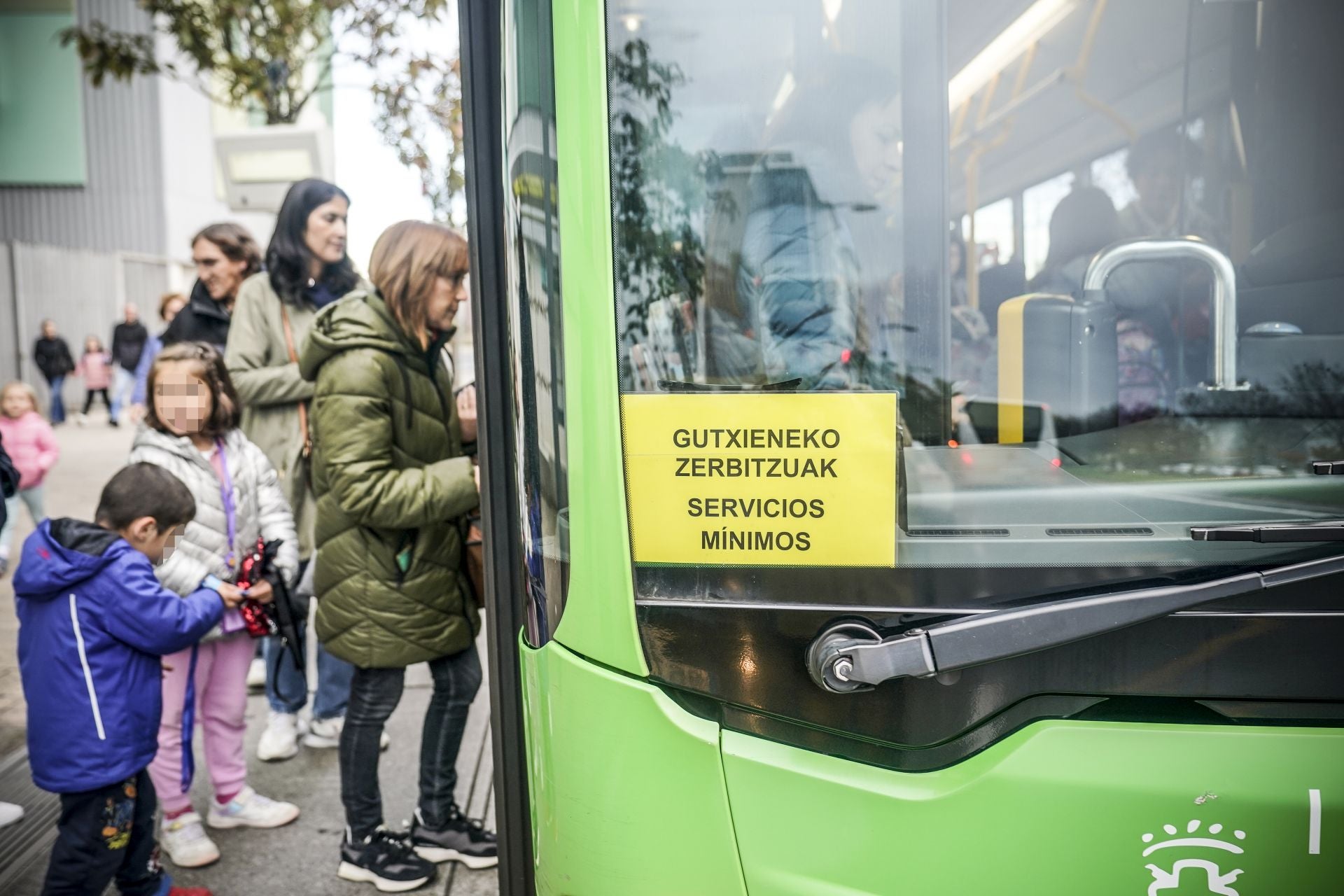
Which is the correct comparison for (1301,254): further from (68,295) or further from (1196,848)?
(68,295)

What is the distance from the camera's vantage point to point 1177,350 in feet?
5.16

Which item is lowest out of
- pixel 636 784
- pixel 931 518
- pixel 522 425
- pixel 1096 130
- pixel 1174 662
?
pixel 636 784

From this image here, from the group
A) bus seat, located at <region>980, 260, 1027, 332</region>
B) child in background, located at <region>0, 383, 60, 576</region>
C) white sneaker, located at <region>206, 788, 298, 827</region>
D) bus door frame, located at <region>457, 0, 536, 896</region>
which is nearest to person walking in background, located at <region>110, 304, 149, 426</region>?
child in background, located at <region>0, 383, 60, 576</region>

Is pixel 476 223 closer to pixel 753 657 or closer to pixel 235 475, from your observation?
pixel 753 657

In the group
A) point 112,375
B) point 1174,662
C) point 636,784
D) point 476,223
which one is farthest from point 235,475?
point 112,375

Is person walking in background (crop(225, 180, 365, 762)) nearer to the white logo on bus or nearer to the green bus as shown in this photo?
the green bus

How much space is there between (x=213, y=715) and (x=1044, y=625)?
9.16 feet

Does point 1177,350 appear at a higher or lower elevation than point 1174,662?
higher

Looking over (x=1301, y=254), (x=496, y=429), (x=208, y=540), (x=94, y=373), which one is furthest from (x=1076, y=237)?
(x=94, y=373)

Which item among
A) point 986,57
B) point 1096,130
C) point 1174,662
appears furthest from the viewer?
point 1096,130

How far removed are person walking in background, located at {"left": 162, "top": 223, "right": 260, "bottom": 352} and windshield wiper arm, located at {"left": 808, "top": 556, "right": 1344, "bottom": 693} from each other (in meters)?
3.54

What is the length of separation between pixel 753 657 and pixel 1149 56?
1.02 metres

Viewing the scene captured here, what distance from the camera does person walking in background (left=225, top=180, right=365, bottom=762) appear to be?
374 cm

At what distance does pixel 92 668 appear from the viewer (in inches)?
101
